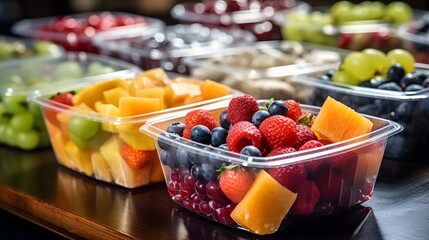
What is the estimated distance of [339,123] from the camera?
4.25ft

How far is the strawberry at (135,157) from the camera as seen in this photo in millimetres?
1487

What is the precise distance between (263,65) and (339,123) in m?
0.86

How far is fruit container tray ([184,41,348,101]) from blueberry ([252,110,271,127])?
0.57 metres

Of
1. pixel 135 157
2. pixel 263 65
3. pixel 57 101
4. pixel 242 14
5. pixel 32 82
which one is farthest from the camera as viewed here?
pixel 242 14

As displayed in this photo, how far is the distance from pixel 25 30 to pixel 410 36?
4.89 feet

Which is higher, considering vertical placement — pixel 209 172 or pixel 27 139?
pixel 209 172

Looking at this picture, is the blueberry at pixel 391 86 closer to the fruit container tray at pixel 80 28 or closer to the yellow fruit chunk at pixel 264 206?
the yellow fruit chunk at pixel 264 206

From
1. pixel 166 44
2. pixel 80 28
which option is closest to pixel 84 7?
pixel 80 28

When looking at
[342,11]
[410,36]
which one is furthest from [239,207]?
[342,11]

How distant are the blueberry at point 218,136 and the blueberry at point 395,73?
0.54m

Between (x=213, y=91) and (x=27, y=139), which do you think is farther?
(x=27, y=139)

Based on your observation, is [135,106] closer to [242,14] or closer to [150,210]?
[150,210]

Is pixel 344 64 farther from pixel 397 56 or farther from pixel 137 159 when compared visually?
pixel 137 159

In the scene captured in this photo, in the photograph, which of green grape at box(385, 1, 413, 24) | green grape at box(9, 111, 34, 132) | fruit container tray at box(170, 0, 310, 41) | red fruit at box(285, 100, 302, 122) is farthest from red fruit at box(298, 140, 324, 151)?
fruit container tray at box(170, 0, 310, 41)
